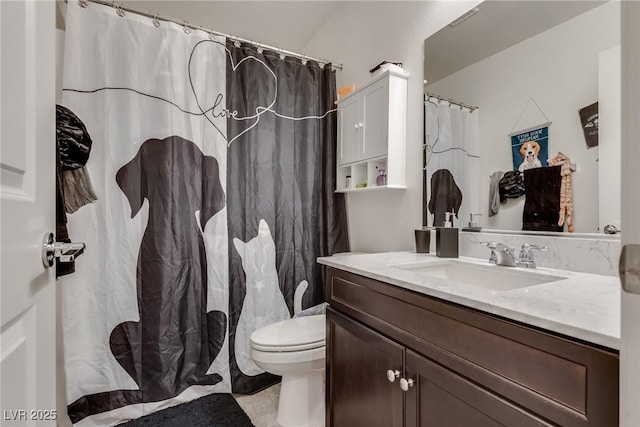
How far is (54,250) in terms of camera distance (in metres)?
0.67

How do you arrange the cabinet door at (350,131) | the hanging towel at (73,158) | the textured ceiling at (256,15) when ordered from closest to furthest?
the hanging towel at (73,158), the cabinet door at (350,131), the textured ceiling at (256,15)

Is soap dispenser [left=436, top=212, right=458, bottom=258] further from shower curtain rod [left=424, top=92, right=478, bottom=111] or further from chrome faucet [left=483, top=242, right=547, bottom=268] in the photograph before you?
shower curtain rod [left=424, top=92, right=478, bottom=111]

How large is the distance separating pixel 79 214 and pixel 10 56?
4.04ft

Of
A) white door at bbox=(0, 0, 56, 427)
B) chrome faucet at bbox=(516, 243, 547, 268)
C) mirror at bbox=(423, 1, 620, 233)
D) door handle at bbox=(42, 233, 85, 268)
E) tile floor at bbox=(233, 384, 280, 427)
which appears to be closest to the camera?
white door at bbox=(0, 0, 56, 427)

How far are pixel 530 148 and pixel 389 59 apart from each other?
1.00 m

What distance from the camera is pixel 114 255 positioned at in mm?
1603

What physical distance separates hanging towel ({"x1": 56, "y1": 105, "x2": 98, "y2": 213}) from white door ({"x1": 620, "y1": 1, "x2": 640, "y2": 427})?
1.80 metres

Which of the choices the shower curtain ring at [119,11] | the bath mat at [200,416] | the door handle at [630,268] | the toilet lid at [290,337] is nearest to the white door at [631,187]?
the door handle at [630,268]

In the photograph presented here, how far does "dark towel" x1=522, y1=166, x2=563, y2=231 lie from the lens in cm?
114

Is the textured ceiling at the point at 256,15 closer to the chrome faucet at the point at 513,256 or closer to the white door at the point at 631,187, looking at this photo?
the chrome faucet at the point at 513,256

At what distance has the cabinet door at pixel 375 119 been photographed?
5.47 feet

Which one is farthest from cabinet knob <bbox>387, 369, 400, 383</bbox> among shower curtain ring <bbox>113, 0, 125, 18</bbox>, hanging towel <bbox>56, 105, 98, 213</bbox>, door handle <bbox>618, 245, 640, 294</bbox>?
shower curtain ring <bbox>113, 0, 125, 18</bbox>

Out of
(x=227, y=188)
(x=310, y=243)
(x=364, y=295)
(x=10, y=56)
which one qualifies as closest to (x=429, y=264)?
(x=364, y=295)

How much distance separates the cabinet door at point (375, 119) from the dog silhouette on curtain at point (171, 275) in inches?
35.8
